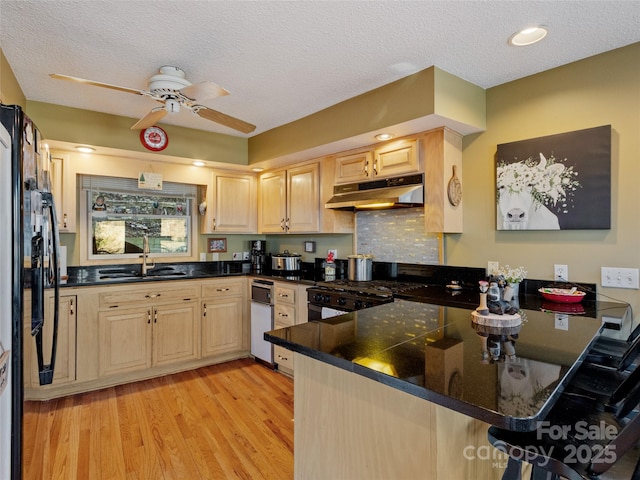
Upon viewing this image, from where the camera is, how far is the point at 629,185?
82.7 inches

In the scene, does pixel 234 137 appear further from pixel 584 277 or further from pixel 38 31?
pixel 584 277

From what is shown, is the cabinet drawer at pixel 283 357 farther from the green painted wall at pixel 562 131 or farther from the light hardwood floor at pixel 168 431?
the green painted wall at pixel 562 131

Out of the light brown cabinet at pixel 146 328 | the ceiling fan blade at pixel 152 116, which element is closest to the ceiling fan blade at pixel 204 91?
the ceiling fan blade at pixel 152 116

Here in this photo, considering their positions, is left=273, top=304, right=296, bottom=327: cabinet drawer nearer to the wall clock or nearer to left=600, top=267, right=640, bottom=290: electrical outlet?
the wall clock

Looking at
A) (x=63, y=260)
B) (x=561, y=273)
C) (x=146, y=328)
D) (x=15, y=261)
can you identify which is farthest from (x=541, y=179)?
(x=63, y=260)

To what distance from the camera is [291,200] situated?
381 centimetres

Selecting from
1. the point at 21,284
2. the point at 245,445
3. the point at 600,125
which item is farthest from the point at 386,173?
the point at 21,284

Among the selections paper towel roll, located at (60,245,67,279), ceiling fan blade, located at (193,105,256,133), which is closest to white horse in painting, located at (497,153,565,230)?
ceiling fan blade, located at (193,105,256,133)

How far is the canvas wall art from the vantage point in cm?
219

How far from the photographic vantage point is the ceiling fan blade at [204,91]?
6.64 ft

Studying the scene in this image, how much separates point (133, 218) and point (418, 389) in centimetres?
372

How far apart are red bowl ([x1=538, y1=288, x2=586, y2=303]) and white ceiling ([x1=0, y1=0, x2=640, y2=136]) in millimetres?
1443

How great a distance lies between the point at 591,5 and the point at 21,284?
8.91 ft

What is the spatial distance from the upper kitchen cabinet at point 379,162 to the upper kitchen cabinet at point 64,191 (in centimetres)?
236
